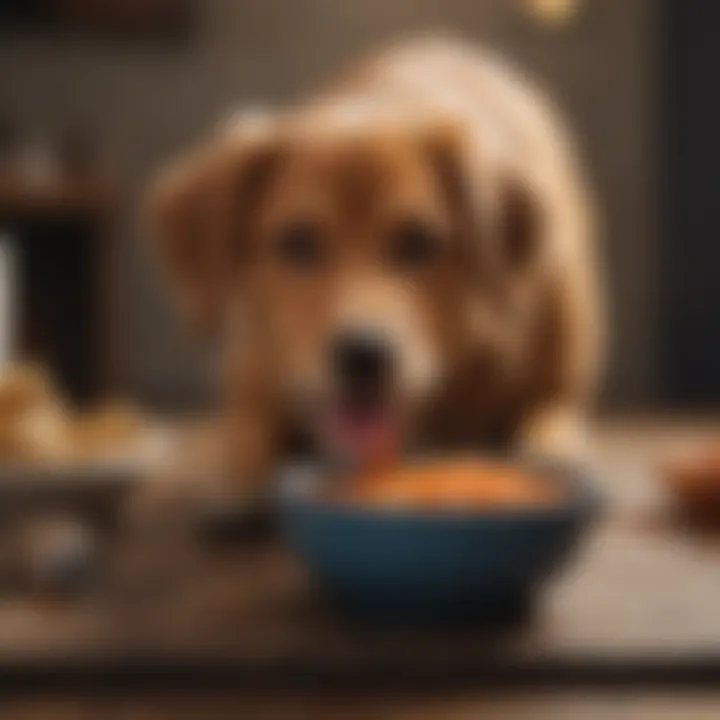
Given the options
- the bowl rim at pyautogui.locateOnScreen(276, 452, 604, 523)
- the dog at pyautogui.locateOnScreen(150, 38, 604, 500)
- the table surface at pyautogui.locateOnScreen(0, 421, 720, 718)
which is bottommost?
the table surface at pyautogui.locateOnScreen(0, 421, 720, 718)

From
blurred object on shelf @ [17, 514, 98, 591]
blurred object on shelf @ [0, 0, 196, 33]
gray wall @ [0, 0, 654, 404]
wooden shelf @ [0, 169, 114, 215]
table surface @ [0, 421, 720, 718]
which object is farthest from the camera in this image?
gray wall @ [0, 0, 654, 404]

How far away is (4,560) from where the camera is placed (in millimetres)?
853

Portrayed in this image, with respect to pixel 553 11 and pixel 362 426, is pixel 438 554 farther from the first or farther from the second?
pixel 553 11

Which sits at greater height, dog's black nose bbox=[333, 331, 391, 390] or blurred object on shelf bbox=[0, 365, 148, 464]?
dog's black nose bbox=[333, 331, 391, 390]

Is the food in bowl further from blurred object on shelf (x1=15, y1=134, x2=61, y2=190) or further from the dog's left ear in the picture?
blurred object on shelf (x1=15, y1=134, x2=61, y2=190)

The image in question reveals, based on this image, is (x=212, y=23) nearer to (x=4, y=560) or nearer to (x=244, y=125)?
(x=244, y=125)

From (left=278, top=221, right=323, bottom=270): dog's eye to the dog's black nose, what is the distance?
0.10m

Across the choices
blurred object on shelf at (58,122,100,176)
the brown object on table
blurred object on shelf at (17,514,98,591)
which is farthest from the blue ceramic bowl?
blurred object on shelf at (58,122,100,176)

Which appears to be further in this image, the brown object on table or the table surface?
the brown object on table

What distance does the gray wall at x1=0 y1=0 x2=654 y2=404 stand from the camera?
3256mm

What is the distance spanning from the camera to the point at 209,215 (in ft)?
4.07

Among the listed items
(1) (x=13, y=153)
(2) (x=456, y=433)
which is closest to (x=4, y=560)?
(2) (x=456, y=433)

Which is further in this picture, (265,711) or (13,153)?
(13,153)

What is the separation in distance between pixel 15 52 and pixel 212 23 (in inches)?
16.3
